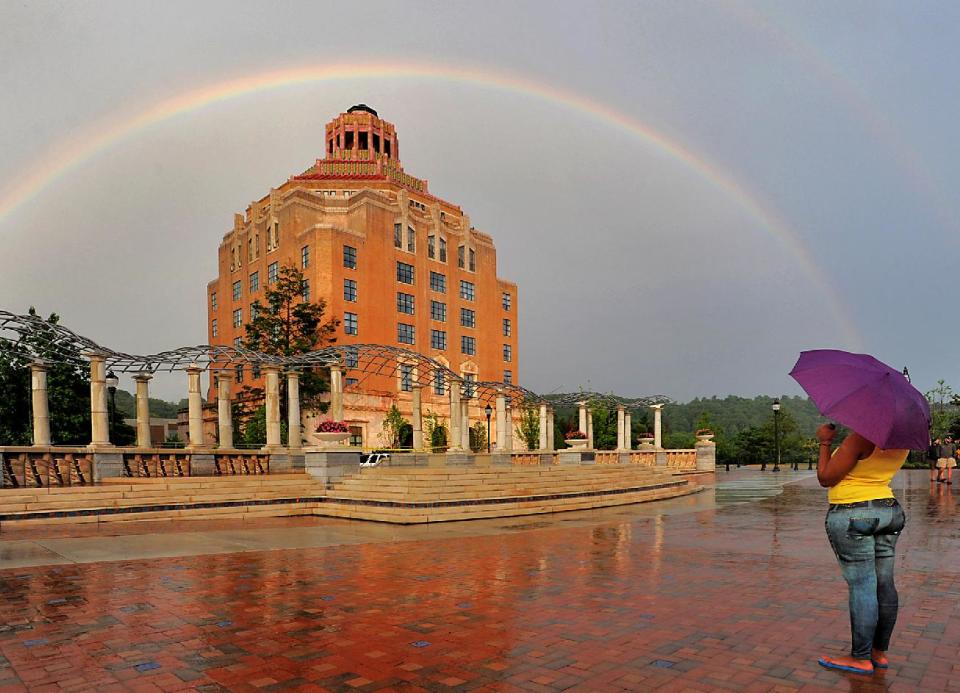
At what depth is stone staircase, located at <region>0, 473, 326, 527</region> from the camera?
15883mm

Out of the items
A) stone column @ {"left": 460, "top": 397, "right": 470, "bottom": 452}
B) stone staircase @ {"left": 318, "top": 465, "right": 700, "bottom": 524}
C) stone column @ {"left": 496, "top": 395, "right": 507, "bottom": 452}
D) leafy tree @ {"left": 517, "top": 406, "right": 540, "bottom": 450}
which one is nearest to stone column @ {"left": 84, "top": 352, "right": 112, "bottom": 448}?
stone staircase @ {"left": 318, "top": 465, "right": 700, "bottom": 524}

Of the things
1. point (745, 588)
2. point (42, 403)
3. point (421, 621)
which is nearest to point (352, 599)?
point (421, 621)

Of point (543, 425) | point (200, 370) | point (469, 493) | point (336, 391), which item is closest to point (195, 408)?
point (200, 370)

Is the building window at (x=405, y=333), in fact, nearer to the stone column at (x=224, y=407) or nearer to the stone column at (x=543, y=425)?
the stone column at (x=543, y=425)

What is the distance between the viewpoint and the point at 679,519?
17312 mm

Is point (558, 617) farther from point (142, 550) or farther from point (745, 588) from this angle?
point (142, 550)

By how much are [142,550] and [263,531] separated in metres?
3.42

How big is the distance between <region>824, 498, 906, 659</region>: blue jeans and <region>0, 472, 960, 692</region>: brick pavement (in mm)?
341

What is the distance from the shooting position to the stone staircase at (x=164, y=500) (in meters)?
15.9

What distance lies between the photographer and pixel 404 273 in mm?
56125

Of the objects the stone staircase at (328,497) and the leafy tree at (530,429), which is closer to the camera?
the stone staircase at (328,497)

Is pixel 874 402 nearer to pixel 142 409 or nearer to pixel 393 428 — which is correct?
pixel 142 409

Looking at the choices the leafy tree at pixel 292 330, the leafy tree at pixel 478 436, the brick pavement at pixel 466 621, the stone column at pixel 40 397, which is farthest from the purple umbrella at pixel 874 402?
the leafy tree at pixel 478 436

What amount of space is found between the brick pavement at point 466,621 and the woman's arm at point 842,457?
61.5 inches
